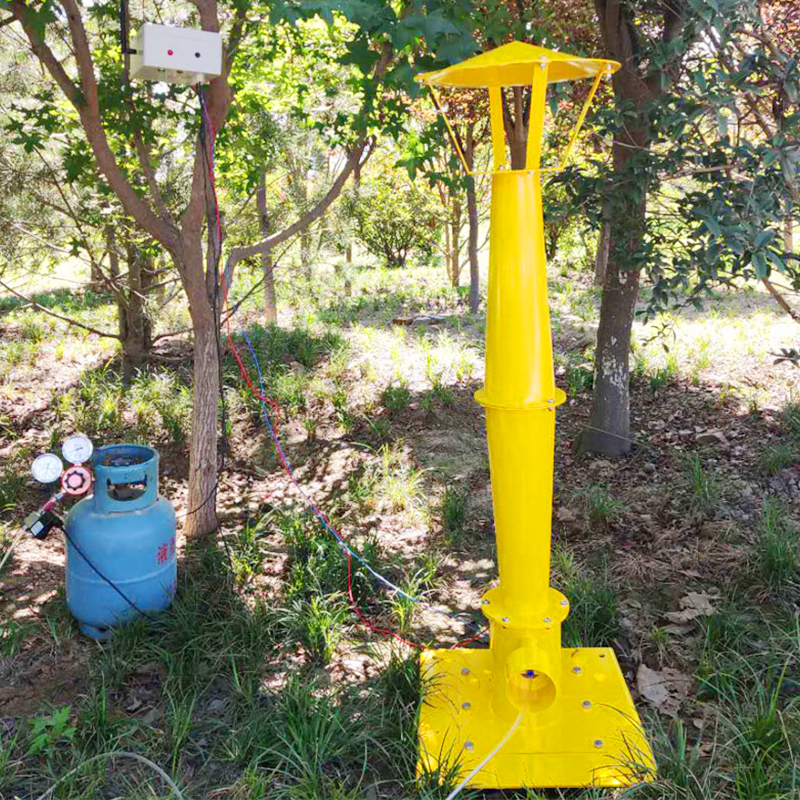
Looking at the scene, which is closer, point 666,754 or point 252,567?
point 666,754

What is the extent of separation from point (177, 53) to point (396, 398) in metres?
3.13

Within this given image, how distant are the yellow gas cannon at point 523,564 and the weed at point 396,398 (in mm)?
3153

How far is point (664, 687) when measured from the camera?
2.84 m

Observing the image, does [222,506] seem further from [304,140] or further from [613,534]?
[304,140]

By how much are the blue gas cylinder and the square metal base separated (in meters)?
1.33

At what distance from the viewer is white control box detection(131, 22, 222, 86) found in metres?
3.04

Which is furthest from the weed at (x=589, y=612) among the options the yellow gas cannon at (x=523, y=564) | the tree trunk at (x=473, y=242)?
the tree trunk at (x=473, y=242)

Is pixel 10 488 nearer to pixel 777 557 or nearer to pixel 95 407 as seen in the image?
pixel 95 407

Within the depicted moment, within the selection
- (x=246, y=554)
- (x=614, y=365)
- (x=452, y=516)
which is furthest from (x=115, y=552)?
(x=614, y=365)

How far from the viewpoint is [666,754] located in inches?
93.6

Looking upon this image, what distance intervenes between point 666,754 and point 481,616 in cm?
115

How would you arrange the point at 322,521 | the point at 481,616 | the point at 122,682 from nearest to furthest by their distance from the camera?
the point at 122,682 < the point at 481,616 < the point at 322,521

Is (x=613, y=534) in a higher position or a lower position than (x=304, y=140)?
lower

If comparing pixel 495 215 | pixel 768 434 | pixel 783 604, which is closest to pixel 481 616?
pixel 783 604
